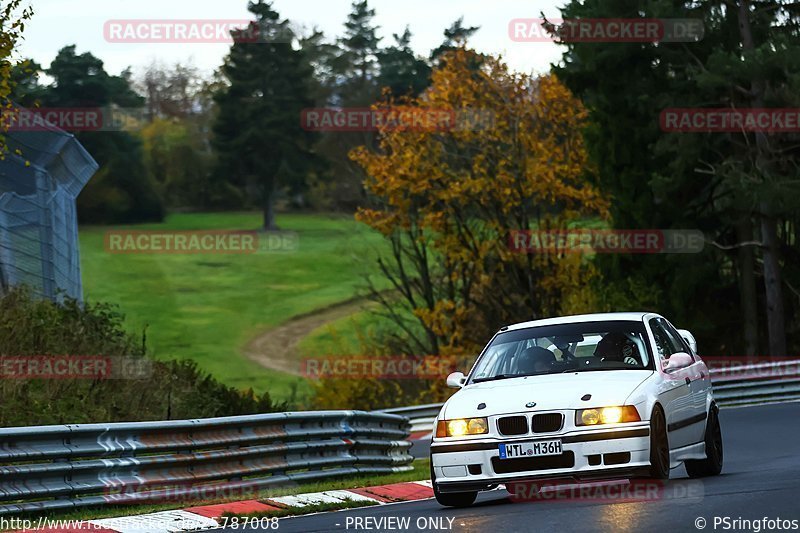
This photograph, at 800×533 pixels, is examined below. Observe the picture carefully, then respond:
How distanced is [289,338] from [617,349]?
6916 centimetres

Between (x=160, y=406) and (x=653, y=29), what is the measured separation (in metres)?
26.3

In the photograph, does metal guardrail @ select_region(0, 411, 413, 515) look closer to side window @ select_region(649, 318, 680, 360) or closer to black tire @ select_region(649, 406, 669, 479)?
side window @ select_region(649, 318, 680, 360)

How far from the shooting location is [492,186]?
1753 inches

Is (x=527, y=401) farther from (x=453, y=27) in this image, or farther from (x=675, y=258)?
(x=453, y=27)

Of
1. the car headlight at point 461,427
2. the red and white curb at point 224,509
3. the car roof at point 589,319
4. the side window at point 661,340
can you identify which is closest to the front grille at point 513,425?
the car headlight at point 461,427

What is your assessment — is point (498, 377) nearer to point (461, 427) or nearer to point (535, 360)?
point (535, 360)

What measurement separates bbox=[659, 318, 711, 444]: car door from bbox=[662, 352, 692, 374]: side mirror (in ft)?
1.67

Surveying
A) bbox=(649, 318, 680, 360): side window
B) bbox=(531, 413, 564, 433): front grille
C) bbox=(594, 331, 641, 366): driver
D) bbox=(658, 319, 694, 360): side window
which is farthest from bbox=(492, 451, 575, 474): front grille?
bbox=(658, 319, 694, 360): side window

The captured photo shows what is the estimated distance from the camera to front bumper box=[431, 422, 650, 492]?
1069cm

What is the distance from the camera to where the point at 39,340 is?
64.5 feet

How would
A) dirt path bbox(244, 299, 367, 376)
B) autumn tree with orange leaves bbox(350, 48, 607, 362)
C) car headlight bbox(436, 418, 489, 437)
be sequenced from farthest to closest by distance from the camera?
dirt path bbox(244, 299, 367, 376) → autumn tree with orange leaves bbox(350, 48, 607, 362) → car headlight bbox(436, 418, 489, 437)

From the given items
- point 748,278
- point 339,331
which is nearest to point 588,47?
point 748,278

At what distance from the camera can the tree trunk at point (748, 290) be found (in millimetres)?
42062

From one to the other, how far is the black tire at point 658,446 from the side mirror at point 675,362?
0.67 meters
